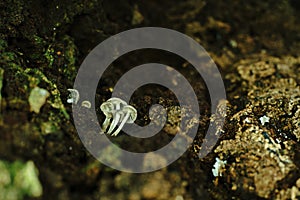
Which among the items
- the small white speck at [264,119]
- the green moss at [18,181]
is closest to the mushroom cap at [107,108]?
the green moss at [18,181]

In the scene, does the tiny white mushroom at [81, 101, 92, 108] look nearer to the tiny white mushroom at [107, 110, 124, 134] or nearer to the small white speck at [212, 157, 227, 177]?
the tiny white mushroom at [107, 110, 124, 134]

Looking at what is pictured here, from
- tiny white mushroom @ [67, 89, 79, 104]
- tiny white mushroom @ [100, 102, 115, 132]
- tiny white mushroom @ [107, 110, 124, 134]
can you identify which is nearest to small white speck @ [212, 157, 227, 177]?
tiny white mushroom @ [107, 110, 124, 134]

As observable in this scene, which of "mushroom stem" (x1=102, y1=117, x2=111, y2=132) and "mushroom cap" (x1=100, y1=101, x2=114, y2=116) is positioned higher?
"mushroom cap" (x1=100, y1=101, x2=114, y2=116)

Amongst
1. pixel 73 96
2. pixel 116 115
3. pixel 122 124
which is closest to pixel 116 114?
pixel 116 115

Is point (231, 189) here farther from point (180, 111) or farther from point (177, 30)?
point (177, 30)

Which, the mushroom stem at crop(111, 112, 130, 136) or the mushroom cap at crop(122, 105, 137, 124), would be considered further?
the mushroom cap at crop(122, 105, 137, 124)

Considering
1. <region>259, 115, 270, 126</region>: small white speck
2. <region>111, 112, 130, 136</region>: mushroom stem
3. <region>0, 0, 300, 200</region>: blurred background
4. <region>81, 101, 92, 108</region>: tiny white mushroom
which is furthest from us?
<region>259, 115, 270, 126</region>: small white speck

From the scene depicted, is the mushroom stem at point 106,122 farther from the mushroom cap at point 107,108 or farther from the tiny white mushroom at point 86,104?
the tiny white mushroom at point 86,104

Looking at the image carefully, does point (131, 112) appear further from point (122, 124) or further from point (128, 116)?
point (122, 124)

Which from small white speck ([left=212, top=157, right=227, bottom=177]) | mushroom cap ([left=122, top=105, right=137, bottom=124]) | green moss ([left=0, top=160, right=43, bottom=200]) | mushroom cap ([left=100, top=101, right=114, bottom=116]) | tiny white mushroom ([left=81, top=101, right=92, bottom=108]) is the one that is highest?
small white speck ([left=212, top=157, right=227, bottom=177])
